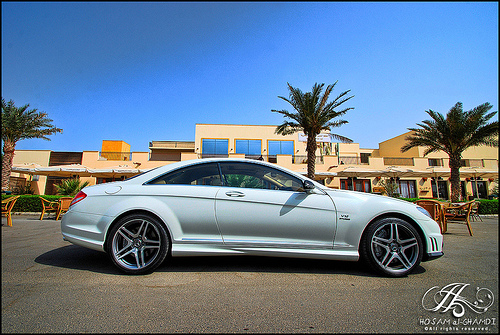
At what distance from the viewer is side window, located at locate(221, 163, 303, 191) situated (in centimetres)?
323

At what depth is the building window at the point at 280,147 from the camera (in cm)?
3253

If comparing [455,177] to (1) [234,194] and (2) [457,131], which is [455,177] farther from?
(1) [234,194]

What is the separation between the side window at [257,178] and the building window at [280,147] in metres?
29.2

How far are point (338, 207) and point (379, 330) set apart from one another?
4.64 ft

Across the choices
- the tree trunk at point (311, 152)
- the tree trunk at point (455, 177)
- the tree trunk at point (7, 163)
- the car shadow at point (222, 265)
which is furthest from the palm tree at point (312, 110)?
the tree trunk at point (7, 163)

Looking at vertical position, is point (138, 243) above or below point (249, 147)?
below

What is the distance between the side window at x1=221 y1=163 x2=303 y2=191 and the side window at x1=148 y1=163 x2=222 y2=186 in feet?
0.42

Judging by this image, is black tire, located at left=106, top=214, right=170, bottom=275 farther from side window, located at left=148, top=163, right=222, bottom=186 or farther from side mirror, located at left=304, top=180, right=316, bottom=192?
side mirror, located at left=304, top=180, right=316, bottom=192

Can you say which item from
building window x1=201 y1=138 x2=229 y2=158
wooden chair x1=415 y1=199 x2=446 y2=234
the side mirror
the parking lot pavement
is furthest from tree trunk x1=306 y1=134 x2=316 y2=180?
the side mirror

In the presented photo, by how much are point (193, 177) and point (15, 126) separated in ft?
72.8

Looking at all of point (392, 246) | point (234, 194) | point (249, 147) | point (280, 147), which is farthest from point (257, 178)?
point (280, 147)

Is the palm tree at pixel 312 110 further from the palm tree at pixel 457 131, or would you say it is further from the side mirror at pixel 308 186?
the side mirror at pixel 308 186

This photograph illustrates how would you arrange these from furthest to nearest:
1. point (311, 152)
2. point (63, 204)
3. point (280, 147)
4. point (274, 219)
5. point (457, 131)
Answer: point (280, 147) → point (311, 152) → point (457, 131) → point (63, 204) → point (274, 219)

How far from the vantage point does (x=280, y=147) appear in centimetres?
3272
